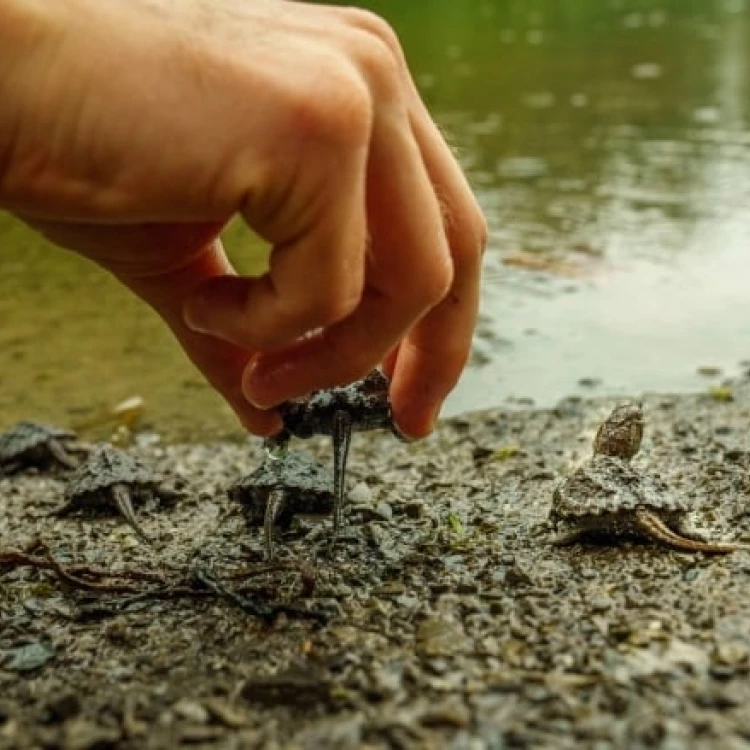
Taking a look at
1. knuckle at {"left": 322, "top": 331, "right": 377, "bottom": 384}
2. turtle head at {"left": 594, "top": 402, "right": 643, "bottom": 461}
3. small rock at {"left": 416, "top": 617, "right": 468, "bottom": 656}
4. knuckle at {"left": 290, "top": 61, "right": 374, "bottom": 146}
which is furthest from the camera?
turtle head at {"left": 594, "top": 402, "right": 643, "bottom": 461}

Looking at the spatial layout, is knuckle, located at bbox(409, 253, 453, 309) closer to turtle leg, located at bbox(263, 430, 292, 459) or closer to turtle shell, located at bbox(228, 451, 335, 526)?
turtle leg, located at bbox(263, 430, 292, 459)

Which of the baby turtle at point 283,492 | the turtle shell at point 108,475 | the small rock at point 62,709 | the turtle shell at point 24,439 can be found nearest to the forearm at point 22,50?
the small rock at point 62,709

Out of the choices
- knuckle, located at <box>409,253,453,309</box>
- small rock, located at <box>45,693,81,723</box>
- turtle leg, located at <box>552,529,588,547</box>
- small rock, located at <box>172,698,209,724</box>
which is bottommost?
turtle leg, located at <box>552,529,588,547</box>

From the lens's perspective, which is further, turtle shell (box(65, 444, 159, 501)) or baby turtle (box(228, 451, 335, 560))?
turtle shell (box(65, 444, 159, 501))

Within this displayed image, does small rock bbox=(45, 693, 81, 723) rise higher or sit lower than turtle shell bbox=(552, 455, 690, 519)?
higher

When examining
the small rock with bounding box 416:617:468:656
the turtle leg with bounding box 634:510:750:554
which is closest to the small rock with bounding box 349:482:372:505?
the turtle leg with bounding box 634:510:750:554

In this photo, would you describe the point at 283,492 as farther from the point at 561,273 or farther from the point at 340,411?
the point at 561,273

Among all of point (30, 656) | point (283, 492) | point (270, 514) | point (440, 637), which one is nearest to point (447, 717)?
point (440, 637)

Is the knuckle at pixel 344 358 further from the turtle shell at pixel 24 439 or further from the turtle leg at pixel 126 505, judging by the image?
the turtle shell at pixel 24 439
